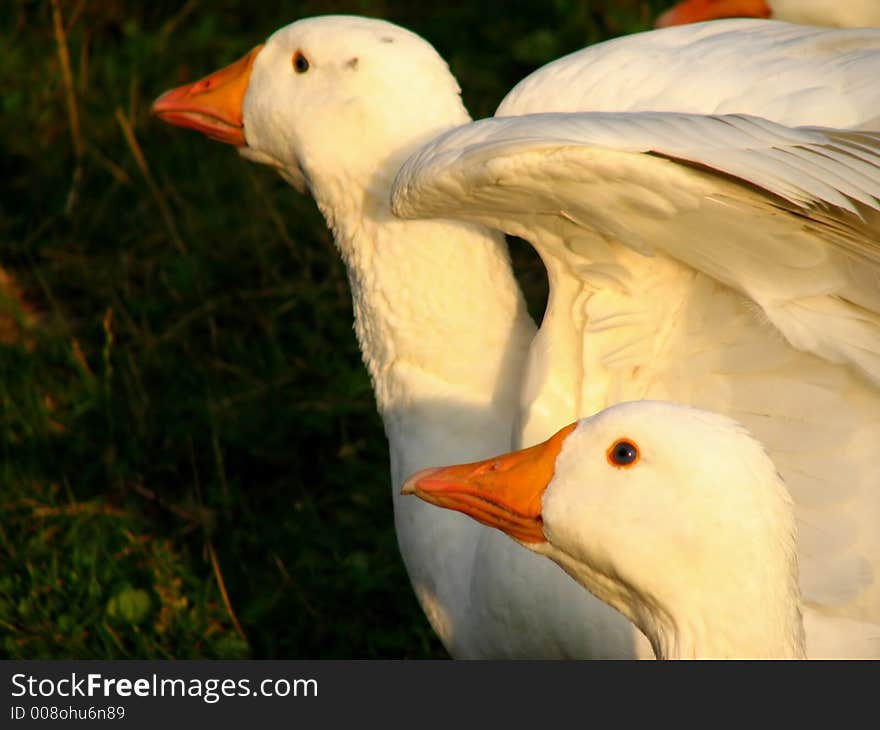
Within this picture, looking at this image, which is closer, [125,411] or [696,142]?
[696,142]

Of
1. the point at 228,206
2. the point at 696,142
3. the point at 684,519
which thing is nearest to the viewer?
the point at 684,519

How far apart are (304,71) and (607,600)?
6.98ft

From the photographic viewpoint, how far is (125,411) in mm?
6938

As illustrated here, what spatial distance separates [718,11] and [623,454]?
12.3 ft

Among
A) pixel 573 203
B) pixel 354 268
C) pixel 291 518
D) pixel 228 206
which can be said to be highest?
pixel 573 203

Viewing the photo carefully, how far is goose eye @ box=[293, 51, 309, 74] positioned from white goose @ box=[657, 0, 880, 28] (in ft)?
6.83

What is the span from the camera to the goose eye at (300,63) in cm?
555

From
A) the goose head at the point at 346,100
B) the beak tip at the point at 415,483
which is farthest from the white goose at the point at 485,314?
the beak tip at the point at 415,483

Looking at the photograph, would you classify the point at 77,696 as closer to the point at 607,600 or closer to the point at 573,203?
the point at 607,600

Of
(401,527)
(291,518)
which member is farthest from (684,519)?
(291,518)

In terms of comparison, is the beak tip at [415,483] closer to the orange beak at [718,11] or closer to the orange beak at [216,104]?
the orange beak at [216,104]

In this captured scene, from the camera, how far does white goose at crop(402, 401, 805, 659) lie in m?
3.79

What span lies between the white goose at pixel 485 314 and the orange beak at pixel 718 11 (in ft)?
5.62

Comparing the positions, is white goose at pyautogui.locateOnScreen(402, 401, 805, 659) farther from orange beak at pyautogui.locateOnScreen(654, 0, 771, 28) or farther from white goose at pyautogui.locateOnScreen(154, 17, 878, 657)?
orange beak at pyautogui.locateOnScreen(654, 0, 771, 28)
